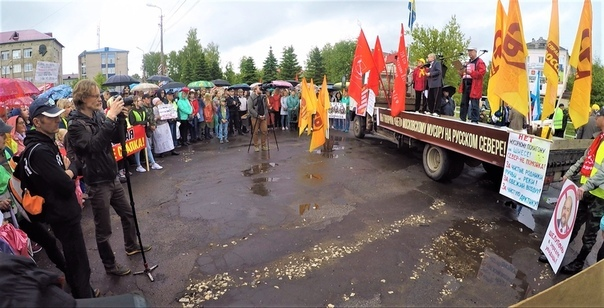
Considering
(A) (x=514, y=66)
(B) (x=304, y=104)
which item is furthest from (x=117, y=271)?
(B) (x=304, y=104)

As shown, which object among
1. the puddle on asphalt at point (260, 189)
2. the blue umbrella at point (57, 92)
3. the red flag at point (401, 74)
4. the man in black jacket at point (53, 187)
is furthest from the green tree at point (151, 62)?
the man in black jacket at point (53, 187)

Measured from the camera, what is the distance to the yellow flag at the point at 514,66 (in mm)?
5383

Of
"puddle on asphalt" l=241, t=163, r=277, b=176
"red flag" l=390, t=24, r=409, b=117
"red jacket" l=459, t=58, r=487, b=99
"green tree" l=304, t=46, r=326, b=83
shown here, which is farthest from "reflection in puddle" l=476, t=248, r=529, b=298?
"green tree" l=304, t=46, r=326, b=83

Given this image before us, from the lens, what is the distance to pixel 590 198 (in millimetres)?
4039

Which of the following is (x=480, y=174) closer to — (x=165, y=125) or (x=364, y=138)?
(x=364, y=138)

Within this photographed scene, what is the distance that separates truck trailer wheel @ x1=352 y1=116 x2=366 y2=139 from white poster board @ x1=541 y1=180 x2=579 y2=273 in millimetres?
8712

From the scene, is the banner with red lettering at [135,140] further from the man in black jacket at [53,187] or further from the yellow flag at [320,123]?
the man in black jacket at [53,187]

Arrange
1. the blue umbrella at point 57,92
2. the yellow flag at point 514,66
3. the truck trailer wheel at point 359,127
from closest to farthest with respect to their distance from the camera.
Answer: the yellow flag at point 514,66 < the blue umbrella at point 57,92 < the truck trailer wheel at point 359,127

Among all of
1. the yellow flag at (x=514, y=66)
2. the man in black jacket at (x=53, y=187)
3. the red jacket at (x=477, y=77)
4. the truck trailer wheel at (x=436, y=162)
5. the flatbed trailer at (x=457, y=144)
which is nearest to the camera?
the man in black jacket at (x=53, y=187)

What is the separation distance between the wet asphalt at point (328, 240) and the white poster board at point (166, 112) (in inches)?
95.8

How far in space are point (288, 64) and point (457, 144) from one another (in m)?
40.8

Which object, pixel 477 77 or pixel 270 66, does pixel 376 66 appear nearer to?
pixel 477 77

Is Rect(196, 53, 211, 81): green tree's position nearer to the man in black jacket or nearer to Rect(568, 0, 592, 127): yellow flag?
Rect(568, 0, 592, 127): yellow flag

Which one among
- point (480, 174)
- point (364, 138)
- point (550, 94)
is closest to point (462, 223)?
point (550, 94)
